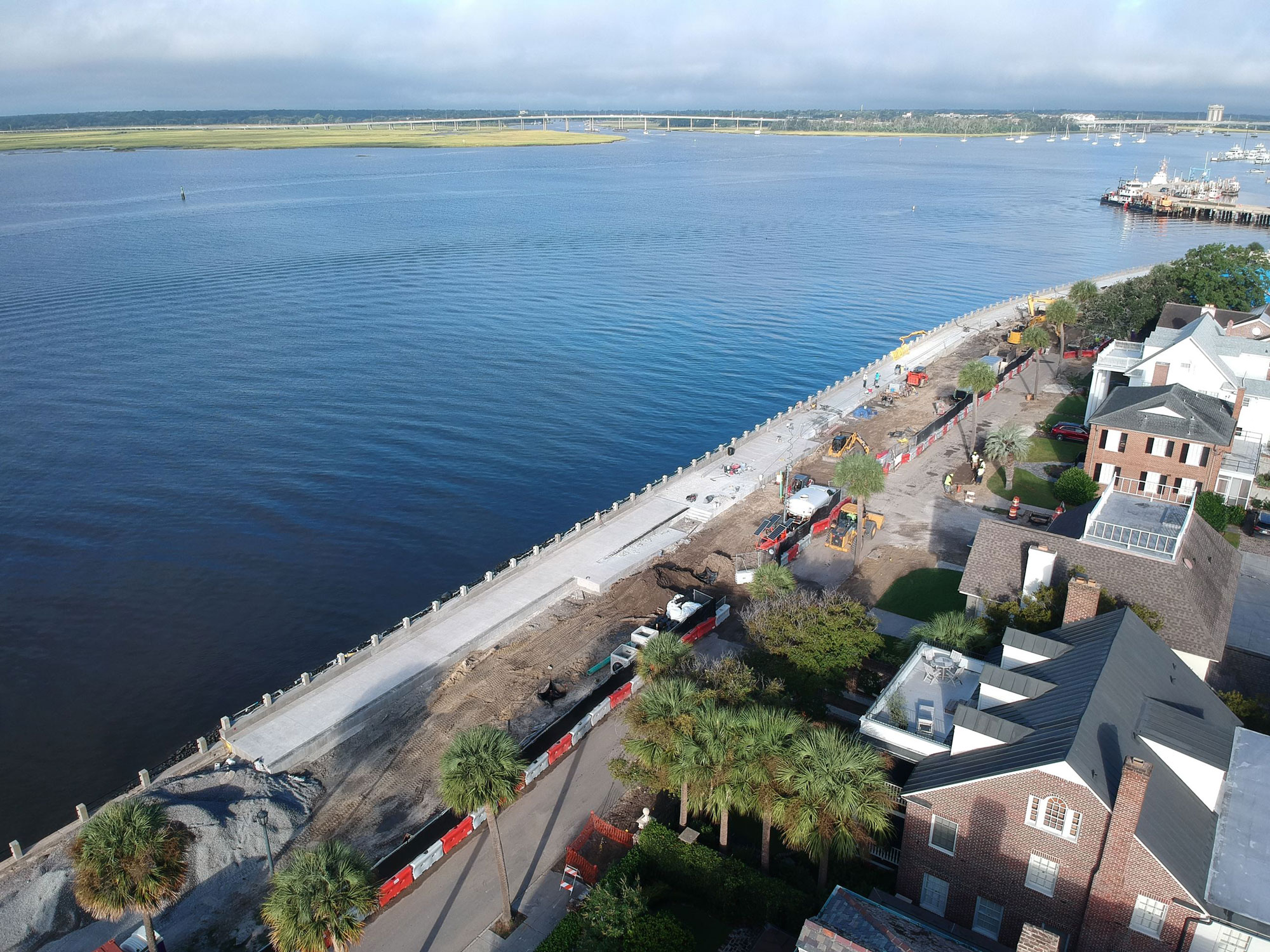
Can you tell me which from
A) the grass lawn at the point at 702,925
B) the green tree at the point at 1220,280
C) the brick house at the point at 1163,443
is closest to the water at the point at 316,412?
the grass lawn at the point at 702,925

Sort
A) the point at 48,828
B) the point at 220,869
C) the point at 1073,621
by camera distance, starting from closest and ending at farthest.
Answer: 1. the point at 220,869
2. the point at 1073,621
3. the point at 48,828

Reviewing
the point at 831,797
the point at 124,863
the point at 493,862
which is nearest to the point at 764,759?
the point at 831,797

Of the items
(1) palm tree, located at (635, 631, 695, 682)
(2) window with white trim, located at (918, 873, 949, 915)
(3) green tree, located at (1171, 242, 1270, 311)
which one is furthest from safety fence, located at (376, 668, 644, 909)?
(3) green tree, located at (1171, 242, 1270, 311)

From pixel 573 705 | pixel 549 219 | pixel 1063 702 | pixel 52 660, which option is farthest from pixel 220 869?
pixel 549 219

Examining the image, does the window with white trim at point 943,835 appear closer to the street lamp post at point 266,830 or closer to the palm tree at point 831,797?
the palm tree at point 831,797

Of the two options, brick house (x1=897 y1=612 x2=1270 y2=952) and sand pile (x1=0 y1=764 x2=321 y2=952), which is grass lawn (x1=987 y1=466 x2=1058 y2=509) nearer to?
brick house (x1=897 y1=612 x2=1270 y2=952)

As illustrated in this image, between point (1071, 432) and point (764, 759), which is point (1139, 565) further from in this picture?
point (1071, 432)

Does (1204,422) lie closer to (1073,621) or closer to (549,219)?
(1073,621)
